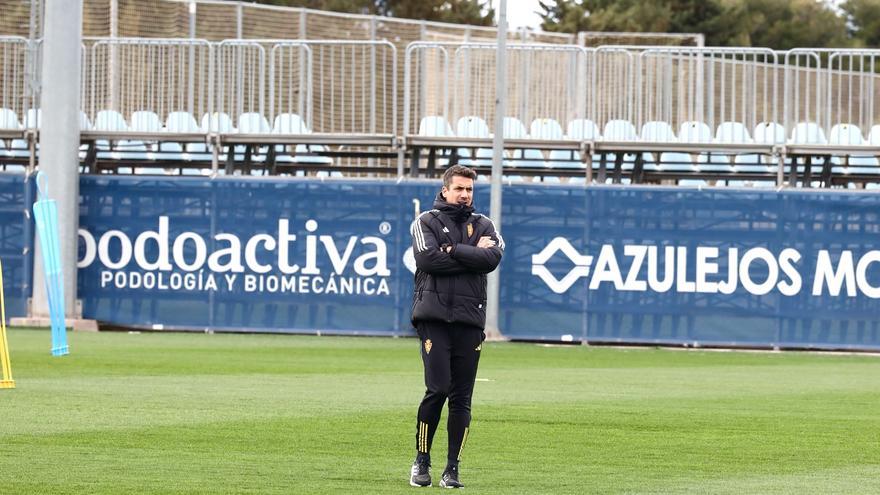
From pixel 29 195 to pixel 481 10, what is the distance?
42.2 meters

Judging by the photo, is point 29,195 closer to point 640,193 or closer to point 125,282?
point 125,282

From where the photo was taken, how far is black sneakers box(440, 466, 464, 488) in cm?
970

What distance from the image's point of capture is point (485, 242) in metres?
9.88

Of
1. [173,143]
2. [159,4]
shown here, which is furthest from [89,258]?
[159,4]

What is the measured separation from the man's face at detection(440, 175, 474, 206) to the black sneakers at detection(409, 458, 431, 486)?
4.97ft

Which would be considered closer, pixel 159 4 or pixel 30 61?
pixel 30 61

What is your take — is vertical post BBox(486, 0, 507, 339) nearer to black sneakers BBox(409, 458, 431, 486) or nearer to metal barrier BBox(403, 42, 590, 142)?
metal barrier BBox(403, 42, 590, 142)

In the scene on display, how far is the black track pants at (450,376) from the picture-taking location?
32.1ft

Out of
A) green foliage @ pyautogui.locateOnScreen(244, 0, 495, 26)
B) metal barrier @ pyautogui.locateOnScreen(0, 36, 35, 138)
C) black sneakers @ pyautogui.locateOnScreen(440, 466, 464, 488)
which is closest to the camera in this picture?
black sneakers @ pyautogui.locateOnScreen(440, 466, 464, 488)

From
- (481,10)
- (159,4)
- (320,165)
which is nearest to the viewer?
(320,165)

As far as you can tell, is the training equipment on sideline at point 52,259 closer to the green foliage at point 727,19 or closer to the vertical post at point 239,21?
the vertical post at point 239,21

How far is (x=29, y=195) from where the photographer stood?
2772cm

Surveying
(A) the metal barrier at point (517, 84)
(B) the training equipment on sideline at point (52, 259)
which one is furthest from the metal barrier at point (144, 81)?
(B) the training equipment on sideline at point (52, 259)

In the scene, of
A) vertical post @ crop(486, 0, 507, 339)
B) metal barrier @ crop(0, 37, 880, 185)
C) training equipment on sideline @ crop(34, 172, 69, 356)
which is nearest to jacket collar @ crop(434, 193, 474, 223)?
training equipment on sideline @ crop(34, 172, 69, 356)
